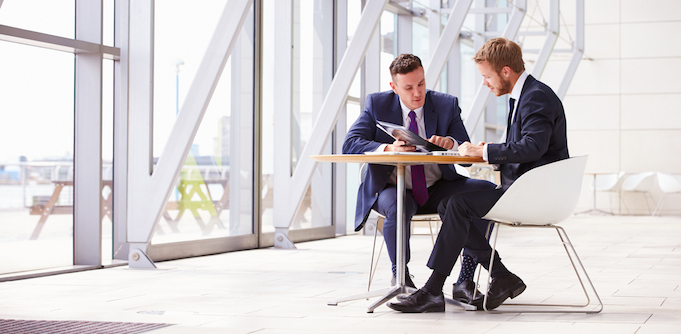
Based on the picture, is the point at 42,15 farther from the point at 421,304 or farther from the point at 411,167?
the point at 421,304

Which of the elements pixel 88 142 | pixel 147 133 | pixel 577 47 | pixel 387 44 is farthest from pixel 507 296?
pixel 577 47

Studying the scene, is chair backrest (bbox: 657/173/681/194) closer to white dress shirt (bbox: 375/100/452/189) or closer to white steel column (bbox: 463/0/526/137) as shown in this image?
white steel column (bbox: 463/0/526/137)

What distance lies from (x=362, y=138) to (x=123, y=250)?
2.56 metres

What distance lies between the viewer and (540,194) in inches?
122

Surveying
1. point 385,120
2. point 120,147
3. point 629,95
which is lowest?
point 120,147

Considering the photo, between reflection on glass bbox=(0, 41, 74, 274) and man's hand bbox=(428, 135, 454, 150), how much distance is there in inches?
110

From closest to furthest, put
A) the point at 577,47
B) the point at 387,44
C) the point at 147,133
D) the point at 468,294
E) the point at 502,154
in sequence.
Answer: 1. the point at 502,154
2. the point at 468,294
3. the point at 147,133
4. the point at 387,44
5. the point at 577,47

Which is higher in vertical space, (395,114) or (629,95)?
(629,95)

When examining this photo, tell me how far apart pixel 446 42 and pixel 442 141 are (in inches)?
195

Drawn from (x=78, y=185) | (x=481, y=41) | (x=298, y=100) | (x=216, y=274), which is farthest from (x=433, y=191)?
(x=481, y=41)

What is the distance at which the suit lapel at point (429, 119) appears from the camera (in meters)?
3.51

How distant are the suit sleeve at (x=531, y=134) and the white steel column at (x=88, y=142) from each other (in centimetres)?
293

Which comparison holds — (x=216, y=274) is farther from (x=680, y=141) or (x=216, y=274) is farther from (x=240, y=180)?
(x=680, y=141)

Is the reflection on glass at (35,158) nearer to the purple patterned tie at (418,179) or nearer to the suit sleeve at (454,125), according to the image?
the purple patterned tie at (418,179)
